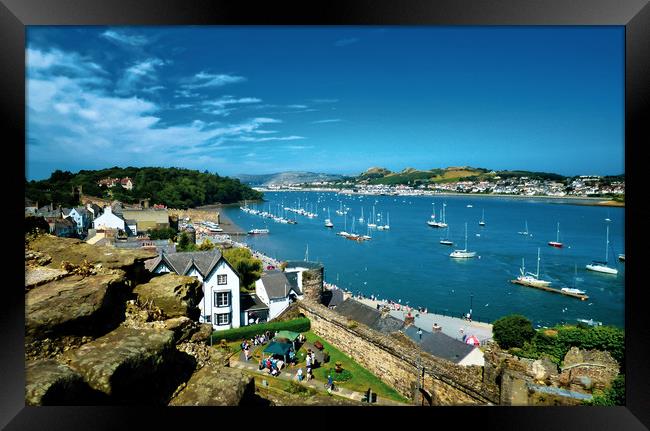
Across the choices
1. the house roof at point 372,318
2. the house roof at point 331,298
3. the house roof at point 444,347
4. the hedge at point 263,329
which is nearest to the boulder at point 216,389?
the house roof at point 444,347

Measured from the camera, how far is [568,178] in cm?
3350

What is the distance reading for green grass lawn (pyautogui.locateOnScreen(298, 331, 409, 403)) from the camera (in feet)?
20.5

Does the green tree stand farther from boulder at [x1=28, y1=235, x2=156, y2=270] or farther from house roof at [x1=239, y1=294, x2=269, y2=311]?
boulder at [x1=28, y1=235, x2=156, y2=270]

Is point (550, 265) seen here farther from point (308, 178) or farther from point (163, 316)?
point (308, 178)

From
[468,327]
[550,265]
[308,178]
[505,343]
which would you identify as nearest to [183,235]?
[468,327]

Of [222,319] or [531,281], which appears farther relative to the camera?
[531,281]

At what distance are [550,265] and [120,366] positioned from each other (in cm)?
2771

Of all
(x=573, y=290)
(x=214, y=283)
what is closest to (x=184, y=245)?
(x=214, y=283)

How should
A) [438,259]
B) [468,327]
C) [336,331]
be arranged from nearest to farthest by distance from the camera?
1. [336,331]
2. [468,327]
3. [438,259]

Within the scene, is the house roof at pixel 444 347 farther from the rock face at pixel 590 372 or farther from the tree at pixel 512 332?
the tree at pixel 512 332

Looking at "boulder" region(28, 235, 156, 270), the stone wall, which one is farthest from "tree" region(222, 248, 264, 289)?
"boulder" region(28, 235, 156, 270)

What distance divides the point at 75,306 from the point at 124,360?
1.53ft

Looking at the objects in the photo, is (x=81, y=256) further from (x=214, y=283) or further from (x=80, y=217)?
(x=80, y=217)
